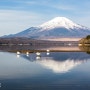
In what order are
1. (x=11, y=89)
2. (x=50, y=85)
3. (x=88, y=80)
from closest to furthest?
(x=11, y=89) → (x=50, y=85) → (x=88, y=80)

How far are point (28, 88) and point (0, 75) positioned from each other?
9.72 meters

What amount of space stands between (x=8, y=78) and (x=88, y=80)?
8.18 meters

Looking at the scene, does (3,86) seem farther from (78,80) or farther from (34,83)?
(78,80)

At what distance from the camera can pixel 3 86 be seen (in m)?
30.5

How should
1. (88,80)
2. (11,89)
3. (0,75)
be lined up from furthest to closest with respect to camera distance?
(0,75)
(88,80)
(11,89)

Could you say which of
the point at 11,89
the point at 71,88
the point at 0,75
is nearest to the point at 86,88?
the point at 71,88

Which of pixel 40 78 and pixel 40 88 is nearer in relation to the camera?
pixel 40 88

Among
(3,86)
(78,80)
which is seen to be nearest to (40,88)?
(3,86)

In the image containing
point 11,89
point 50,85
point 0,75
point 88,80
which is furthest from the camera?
point 0,75

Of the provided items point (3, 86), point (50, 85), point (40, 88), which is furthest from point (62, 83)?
point (3, 86)

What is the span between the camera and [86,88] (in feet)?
96.9

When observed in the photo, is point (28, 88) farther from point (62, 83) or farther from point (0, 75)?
point (0, 75)

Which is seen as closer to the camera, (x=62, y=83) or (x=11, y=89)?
(x=11, y=89)

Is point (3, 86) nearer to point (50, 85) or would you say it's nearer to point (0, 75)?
point (50, 85)
